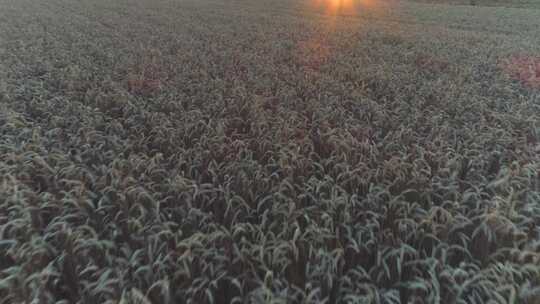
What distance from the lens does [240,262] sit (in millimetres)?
3227

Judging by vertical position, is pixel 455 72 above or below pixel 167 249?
above

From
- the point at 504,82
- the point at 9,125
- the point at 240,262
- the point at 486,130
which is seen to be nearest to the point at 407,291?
the point at 240,262

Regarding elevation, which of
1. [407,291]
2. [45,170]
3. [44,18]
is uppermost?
[44,18]

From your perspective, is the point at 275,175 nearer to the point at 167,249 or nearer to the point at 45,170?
the point at 167,249

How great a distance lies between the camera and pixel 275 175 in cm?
448

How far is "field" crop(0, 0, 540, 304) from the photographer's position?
9.87 ft

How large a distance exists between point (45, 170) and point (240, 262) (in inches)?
116

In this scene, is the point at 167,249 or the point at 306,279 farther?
the point at 167,249

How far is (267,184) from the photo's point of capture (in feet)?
14.2

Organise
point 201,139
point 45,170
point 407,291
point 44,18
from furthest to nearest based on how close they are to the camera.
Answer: point 44,18
point 201,139
point 45,170
point 407,291

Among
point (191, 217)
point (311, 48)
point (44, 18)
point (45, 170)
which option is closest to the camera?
point (191, 217)

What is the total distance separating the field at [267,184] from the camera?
118 inches

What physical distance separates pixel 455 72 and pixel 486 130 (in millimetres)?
4317

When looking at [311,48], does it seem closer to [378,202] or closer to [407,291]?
[378,202]
